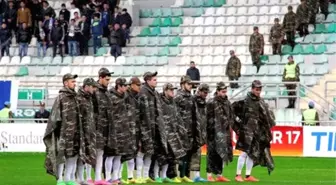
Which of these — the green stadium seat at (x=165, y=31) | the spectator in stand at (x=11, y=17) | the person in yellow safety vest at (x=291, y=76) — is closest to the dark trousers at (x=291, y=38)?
the person in yellow safety vest at (x=291, y=76)

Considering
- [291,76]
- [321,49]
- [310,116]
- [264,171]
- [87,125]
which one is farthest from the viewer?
[321,49]

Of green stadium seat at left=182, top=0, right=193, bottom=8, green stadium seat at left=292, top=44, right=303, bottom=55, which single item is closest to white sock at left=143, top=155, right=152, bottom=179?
green stadium seat at left=292, top=44, right=303, bottom=55

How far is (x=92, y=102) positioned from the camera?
26.1 metres

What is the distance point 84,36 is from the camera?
52625 millimetres

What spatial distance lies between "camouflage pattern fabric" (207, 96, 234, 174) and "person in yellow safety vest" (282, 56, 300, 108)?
15.4 metres

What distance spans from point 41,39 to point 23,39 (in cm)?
75

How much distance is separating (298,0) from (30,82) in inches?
431

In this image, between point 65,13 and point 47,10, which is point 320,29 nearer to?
point 65,13

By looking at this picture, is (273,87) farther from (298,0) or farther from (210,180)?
(210,180)

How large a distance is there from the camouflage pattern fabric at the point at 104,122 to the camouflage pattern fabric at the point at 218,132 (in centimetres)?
305

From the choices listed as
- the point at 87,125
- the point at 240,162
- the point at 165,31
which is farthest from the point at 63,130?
the point at 165,31

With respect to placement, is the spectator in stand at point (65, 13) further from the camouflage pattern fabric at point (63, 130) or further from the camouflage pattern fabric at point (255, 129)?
the camouflage pattern fabric at point (63, 130)

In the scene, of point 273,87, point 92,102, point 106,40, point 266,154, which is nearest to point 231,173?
point 266,154

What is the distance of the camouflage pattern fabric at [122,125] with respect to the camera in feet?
87.9
